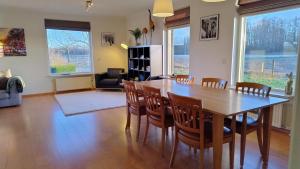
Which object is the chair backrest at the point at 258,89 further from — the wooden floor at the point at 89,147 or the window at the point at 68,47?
the window at the point at 68,47

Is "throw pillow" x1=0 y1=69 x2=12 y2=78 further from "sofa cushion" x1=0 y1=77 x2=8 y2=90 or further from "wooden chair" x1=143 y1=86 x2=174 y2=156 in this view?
"wooden chair" x1=143 y1=86 x2=174 y2=156

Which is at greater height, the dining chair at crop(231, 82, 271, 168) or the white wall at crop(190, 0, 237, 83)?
the white wall at crop(190, 0, 237, 83)

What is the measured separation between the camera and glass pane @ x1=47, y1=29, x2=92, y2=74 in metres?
6.44

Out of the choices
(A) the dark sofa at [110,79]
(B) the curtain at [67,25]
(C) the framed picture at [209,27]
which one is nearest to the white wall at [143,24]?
(A) the dark sofa at [110,79]

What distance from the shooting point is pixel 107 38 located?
7137 mm

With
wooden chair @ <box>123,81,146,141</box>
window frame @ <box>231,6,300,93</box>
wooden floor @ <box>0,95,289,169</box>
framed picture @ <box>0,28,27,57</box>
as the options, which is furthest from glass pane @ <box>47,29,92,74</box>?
window frame @ <box>231,6,300,93</box>

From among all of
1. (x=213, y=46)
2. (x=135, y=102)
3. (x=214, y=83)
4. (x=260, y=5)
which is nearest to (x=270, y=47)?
(x=260, y=5)

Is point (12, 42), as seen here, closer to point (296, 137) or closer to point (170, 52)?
point (170, 52)

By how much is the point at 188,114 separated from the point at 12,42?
582 centimetres

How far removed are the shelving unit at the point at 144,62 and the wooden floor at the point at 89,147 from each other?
205 cm

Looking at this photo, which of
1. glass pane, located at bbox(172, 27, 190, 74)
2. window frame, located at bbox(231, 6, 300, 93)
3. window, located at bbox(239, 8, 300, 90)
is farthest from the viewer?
glass pane, located at bbox(172, 27, 190, 74)

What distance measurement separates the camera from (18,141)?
298cm

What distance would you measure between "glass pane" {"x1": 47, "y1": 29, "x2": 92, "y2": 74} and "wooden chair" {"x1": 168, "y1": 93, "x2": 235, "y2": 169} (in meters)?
5.56

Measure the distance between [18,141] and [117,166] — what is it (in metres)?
1.70
